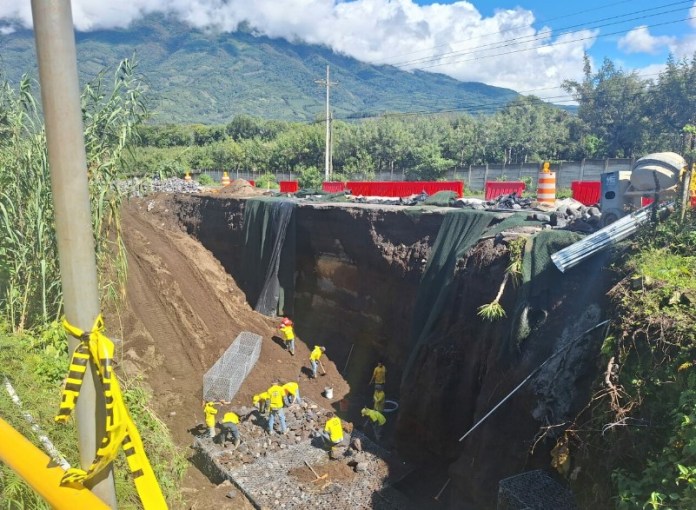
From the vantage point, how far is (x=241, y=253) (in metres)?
16.3

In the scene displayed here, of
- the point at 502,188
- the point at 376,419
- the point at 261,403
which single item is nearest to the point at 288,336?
the point at 261,403

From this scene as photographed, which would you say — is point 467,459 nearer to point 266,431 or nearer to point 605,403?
point 605,403

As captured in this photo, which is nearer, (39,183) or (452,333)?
(39,183)

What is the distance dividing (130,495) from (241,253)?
41.5ft

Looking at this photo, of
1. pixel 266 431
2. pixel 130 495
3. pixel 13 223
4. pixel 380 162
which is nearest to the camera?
pixel 130 495

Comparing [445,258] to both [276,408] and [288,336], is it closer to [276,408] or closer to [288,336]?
[276,408]

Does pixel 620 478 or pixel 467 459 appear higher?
pixel 620 478

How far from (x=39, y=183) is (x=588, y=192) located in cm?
1468

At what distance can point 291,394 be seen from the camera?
10.3 m

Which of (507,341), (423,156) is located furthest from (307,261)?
(423,156)

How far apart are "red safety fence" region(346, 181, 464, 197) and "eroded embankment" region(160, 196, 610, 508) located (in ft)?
19.1

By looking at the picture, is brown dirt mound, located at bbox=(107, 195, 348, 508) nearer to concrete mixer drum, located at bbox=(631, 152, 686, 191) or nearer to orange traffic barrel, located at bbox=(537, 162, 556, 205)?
orange traffic barrel, located at bbox=(537, 162, 556, 205)

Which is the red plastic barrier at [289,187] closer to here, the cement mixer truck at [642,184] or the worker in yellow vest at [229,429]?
the worker in yellow vest at [229,429]

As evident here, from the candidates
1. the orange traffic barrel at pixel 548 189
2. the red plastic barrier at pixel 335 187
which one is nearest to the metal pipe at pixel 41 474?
the orange traffic barrel at pixel 548 189
